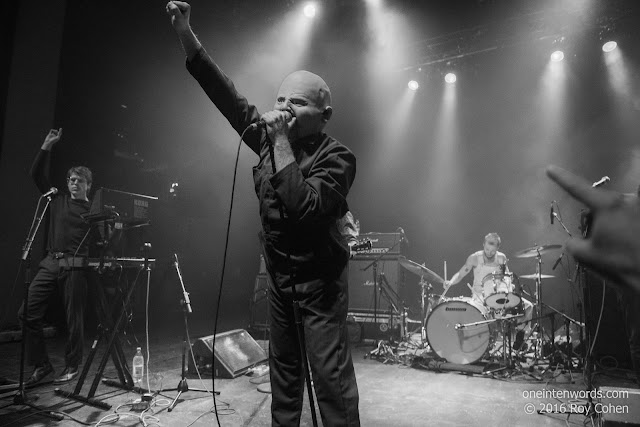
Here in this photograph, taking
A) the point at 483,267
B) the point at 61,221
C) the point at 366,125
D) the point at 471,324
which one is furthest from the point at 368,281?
the point at 61,221

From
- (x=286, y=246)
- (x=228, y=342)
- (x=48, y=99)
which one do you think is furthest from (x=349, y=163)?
(x=48, y=99)

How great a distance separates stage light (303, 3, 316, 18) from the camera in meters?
8.27

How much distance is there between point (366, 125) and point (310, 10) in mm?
3855

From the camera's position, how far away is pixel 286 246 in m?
1.62

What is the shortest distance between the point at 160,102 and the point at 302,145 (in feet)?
25.6

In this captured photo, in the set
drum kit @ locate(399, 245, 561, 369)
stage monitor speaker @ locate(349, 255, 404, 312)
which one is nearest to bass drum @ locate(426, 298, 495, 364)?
drum kit @ locate(399, 245, 561, 369)

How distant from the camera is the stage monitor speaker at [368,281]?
8.08m

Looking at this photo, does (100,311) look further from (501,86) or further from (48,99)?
(501,86)

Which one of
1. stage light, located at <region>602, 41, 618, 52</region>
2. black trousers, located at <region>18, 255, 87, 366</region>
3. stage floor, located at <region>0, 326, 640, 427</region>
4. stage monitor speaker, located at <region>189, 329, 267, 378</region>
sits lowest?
stage floor, located at <region>0, 326, 640, 427</region>

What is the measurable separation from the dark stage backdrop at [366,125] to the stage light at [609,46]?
17 centimetres

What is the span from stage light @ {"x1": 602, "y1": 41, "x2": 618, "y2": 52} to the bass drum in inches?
251

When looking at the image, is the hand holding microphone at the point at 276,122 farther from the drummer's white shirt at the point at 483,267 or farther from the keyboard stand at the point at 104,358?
the drummer's white shirt at the point at 483,267

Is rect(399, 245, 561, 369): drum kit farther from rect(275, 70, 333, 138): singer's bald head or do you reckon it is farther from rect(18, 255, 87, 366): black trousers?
rect(275, 70, 333, 138): singer's bald head

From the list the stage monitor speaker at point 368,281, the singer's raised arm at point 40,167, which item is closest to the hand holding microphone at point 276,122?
the singer's raised arm at point 40,167
